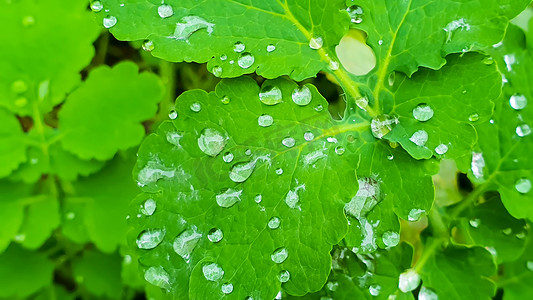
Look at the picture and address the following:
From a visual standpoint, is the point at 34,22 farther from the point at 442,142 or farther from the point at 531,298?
the point at 531,298

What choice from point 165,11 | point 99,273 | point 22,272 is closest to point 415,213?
point 165,11

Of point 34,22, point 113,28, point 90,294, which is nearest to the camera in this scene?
point 113,28

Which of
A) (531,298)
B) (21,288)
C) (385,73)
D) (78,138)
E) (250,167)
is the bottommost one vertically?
(21,288)

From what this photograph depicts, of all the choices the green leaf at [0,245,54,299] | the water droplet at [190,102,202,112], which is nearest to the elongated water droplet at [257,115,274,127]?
the water droplet at [190,102,202,112]

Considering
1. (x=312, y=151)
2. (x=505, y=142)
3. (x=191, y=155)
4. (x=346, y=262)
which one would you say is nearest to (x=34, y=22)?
(x=191, y=155)

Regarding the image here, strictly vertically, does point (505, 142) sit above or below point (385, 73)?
below

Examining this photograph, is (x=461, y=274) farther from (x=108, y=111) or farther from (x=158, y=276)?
(x=108, y=111)
